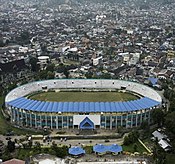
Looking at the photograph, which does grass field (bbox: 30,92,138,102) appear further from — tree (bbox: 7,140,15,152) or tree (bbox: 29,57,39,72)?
tree (bbox: 29,57,39,72)

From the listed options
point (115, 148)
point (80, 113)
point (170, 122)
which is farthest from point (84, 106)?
point (170, 122)

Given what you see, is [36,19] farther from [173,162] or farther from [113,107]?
[173,162]

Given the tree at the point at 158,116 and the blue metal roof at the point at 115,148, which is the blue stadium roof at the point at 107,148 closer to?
the blue metal roof at the point at 115,148

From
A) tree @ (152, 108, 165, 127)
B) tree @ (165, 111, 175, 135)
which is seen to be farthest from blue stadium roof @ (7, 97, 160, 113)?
tree @ (165, 111, 175, 135)

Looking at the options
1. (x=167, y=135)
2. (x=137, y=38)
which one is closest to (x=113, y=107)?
(x=167, y=135)

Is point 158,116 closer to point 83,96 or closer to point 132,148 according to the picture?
point 132,148
